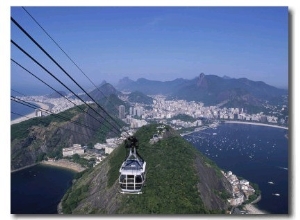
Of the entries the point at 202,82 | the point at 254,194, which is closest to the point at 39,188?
the point at 254,194

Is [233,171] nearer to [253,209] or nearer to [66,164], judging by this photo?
[253,209]

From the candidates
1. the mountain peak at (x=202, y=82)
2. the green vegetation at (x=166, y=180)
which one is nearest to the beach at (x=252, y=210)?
the green vegetation at (x=166, y=180)

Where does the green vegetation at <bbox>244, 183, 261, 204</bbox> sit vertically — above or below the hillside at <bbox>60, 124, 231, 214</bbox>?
below

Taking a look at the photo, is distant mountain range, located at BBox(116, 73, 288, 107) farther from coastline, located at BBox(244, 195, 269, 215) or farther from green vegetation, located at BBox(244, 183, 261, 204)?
coastline, located at BBox(244, 195, 269, 215)

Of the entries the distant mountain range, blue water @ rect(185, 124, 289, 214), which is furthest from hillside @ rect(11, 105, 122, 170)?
the distant mountain range

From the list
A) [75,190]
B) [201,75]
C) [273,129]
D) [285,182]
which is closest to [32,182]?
[75,190]

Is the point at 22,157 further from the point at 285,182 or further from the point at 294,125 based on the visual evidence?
the point at 294,125
